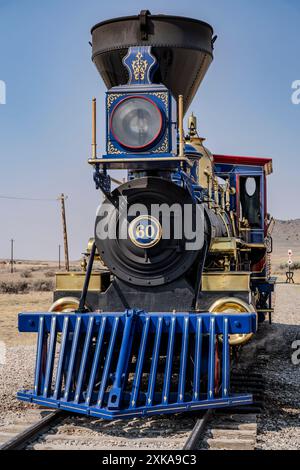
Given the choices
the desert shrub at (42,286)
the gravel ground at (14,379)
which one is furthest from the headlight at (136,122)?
the desert shrub at (42,286)

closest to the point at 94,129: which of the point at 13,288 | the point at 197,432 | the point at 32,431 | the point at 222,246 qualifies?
the point at 222,246

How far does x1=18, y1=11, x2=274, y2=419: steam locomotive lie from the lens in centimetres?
631

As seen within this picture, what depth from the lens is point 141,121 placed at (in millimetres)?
6707

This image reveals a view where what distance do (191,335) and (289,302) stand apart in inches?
636

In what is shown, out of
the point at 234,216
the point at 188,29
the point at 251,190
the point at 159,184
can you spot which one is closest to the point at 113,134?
the point at 159,184

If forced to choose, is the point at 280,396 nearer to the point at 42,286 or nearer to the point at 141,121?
the point at 141,121

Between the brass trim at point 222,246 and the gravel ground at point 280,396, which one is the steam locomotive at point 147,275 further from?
the gravel ground at point 280,396

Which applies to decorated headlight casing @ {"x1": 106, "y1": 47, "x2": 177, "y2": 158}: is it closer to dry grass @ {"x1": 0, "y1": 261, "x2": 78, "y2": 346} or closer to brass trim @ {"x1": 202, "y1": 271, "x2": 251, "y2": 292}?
brass trim @ {"x1": 202, "y1": 271, "x2": 251, "y2": 292}

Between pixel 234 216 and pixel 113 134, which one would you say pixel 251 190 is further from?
pixel 113 134

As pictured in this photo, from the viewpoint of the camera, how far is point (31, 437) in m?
5.76

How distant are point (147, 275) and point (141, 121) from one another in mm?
1648

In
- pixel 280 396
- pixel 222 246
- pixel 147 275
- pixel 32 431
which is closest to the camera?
pixel 32 431


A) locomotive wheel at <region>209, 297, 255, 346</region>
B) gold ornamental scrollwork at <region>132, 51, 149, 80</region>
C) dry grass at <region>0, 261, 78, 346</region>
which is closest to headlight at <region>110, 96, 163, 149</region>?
gold ornamental scrollwork at <region>132, 51, 149, 80</region>

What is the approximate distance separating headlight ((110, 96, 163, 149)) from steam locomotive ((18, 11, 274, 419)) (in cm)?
1
